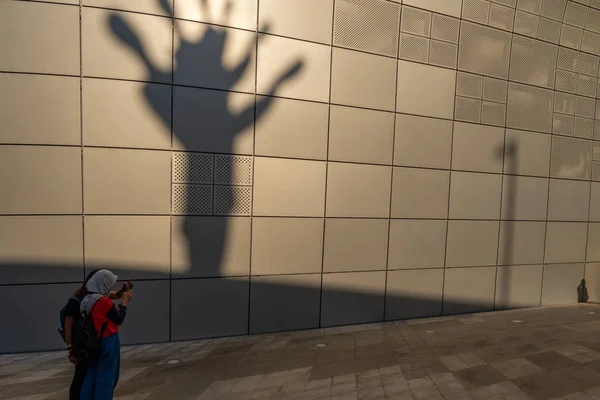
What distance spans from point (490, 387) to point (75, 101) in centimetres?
750

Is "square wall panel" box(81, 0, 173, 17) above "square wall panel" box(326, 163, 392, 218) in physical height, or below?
above

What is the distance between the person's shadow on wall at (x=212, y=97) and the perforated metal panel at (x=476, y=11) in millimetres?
4351

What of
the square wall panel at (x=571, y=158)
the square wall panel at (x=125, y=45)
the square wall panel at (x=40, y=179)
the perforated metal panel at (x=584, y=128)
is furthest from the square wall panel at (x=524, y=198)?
the square wall panel at (x=40, y=179)

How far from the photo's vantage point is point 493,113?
8273 mm

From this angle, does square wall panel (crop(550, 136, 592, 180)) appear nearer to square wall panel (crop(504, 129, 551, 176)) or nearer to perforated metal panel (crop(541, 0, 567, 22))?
square wall panel (crop(504, 129, 551, 176))

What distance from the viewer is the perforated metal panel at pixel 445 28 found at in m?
7.62

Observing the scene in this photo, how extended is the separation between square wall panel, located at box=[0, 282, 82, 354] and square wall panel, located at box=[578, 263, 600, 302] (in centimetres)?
1244

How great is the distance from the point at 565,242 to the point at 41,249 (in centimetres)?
1185

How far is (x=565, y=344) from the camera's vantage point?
19.8 ft

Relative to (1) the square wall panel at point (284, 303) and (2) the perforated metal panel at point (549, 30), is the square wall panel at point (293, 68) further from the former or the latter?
(2) the perforated metal panel at point (549, 30)

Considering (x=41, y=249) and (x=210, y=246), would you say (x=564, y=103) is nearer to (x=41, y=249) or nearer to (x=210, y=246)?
(x=210, y=246)

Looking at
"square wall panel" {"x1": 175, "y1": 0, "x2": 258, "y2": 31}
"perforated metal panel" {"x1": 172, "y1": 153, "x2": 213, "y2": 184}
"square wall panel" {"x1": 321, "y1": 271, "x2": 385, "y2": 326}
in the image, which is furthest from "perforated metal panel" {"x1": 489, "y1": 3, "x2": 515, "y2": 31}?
"perforated metal panel" {"x1": 172, "y1": 153, "x2": 213, "y2": 184}

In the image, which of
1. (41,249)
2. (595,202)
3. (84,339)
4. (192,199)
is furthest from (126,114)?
(595,202)

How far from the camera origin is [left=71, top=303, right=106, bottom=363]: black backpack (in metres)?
3.21
